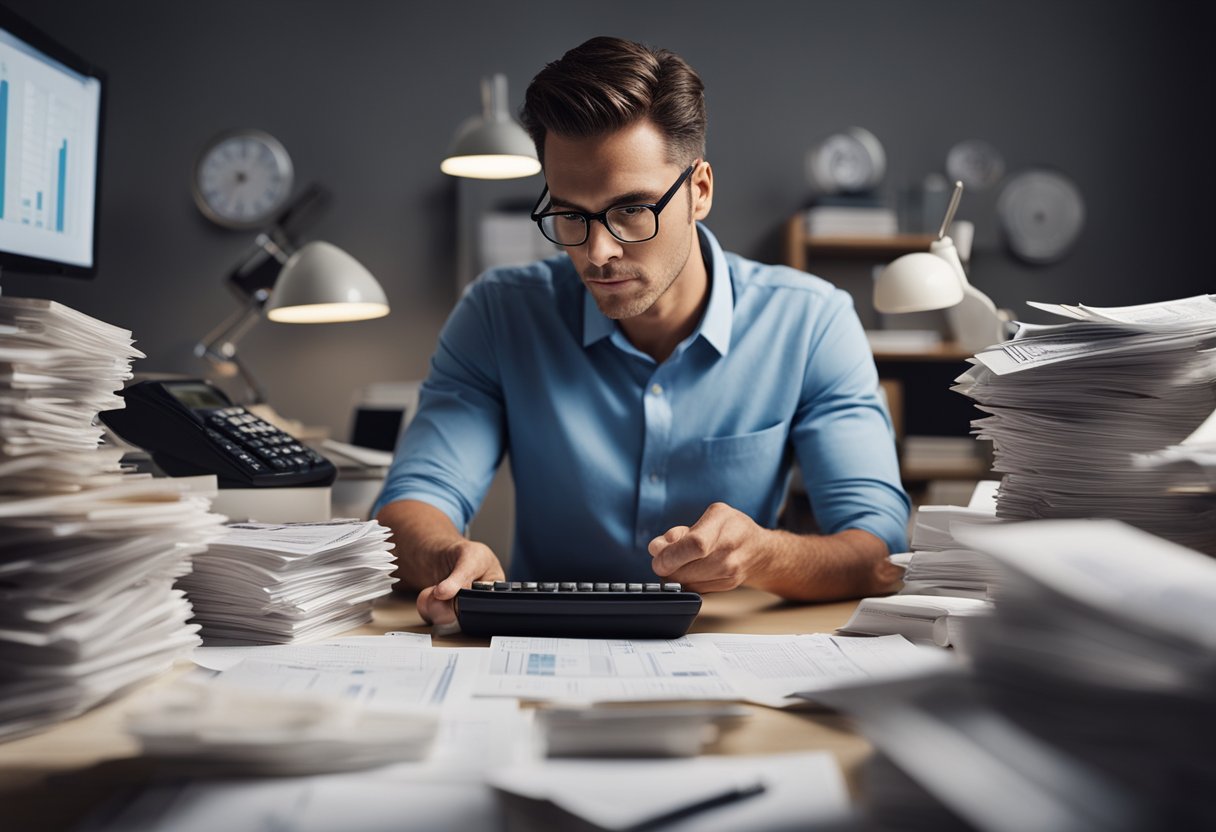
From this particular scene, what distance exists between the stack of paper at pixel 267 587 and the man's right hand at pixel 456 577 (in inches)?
3.2

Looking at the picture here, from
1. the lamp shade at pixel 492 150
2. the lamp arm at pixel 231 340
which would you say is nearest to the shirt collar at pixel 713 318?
the lamp shade at pixel 492 150

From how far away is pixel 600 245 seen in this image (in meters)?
1.39

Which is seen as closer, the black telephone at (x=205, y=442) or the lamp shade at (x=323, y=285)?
the black telephone at (x=205, y=442)

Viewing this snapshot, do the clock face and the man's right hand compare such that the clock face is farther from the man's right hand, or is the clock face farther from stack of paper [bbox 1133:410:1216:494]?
stack of paper [bbox 1133:410:1216:494]

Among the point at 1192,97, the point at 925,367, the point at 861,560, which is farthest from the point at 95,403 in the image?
the point at 1192,97

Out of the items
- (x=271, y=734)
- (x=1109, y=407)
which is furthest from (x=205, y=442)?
(x=1109, y=407)

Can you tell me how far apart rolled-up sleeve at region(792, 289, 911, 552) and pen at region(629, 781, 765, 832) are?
0.83m

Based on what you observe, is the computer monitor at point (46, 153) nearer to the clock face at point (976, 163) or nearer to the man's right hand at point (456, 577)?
the man's right hand at point (456, 577)

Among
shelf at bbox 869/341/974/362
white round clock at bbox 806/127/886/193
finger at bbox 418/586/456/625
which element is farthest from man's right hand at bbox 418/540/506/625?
white round clock at bbox 806/127/886/193

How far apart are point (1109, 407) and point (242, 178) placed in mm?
3636

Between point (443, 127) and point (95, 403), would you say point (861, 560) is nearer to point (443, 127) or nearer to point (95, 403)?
point (95, 403)

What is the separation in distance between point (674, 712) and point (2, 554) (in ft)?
1.32

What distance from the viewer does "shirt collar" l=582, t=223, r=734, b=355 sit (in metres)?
1.52

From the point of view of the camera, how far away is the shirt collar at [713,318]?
152 centimetres
